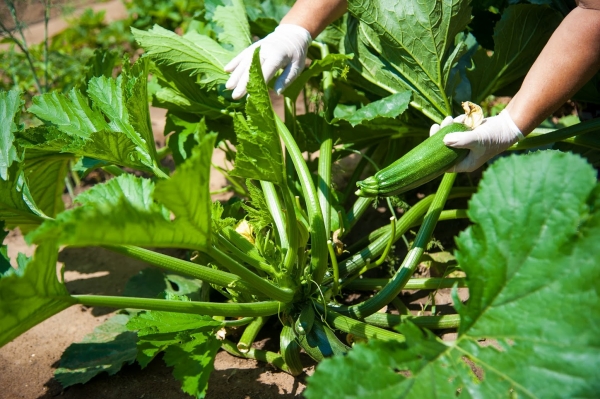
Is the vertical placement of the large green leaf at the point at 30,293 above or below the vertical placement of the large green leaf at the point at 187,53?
below

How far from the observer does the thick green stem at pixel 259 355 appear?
2058mm

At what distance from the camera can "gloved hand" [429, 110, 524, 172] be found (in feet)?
6.43

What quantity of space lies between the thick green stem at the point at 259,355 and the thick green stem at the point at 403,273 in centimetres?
28

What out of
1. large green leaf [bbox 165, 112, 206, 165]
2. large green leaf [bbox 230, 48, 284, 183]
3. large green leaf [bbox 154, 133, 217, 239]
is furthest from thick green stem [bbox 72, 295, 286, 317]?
large green leaf [bbox 165, 112, 206, 165]

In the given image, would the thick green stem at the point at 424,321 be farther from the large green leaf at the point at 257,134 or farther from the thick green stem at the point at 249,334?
the large green leaf at the point at 257,134

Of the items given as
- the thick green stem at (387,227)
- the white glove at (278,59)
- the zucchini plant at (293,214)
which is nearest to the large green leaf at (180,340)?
the zucchini plant at (293,214)

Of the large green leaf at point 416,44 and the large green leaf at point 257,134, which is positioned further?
the large green leaf at point 416,44

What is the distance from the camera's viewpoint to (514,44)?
2303mm

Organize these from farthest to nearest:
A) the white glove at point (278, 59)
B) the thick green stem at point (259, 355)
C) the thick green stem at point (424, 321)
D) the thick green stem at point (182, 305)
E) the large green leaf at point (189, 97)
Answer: the large green leaf at point (189, 97)
the white glove at point (278, 59)
the thick green stem at point (259, 355)
the thick green stem at point (424, 321)
the thick green stem at point (182, 305)

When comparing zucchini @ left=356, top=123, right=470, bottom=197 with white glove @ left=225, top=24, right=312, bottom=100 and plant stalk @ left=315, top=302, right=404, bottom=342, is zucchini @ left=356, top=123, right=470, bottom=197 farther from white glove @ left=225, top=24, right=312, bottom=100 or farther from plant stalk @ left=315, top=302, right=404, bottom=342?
white glove @ left=225, top=24, right=312, bottom=100

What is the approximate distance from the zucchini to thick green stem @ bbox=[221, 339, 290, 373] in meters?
0.68

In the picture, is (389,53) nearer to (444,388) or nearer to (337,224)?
(337,224)

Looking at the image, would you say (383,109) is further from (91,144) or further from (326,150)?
(91,144)

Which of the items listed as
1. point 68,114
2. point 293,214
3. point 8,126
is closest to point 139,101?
point 68,114
